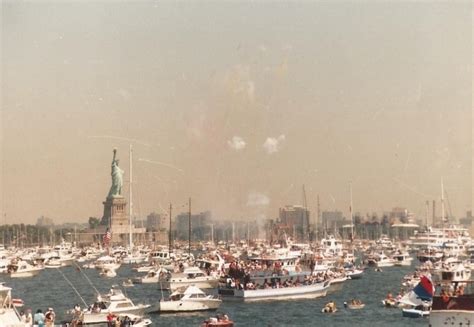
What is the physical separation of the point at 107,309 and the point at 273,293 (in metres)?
24.2

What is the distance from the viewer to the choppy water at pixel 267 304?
7438 centimetres

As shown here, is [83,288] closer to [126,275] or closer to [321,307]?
[126,275]

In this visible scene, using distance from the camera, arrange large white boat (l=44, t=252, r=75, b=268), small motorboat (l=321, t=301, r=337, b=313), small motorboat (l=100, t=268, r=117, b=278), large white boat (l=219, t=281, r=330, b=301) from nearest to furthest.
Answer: small motorboat (l=321, t=301, r=337, b=313)
large white boat (l=219, t=281, r=330, b=301)
small motorboat (l=100, t=268, r=117, b=278)
large white boat (l=44, t=252, r=75, b=268)

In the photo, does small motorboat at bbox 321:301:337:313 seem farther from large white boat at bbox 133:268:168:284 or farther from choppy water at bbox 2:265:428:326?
large white boat at bbox 133:268:168:284

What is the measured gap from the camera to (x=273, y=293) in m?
89.8

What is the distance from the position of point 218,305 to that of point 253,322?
8115 millimetres

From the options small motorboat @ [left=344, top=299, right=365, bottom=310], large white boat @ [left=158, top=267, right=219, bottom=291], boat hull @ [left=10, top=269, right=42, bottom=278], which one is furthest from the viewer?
boat hull @ [left=10, top=269, right=42, bottom=278]

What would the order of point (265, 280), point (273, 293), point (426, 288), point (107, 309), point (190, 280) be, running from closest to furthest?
point (426, 288)
point (107, 309)
point (273, 293)
point (265, 280)
point (190, 280)

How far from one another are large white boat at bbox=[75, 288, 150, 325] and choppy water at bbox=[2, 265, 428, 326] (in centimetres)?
250

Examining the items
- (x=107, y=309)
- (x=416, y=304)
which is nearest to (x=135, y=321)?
(x=107, y=309)

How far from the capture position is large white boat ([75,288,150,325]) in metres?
68.7

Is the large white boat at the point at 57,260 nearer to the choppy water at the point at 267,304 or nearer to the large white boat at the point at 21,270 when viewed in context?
the large white boat at the point at 21,270

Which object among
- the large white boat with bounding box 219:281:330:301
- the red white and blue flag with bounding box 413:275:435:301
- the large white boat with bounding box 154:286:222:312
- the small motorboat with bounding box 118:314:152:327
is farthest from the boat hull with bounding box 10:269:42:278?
the red white and blue flag with bounding box 413:275:435:301

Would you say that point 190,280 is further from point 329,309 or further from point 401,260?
point 401,260
